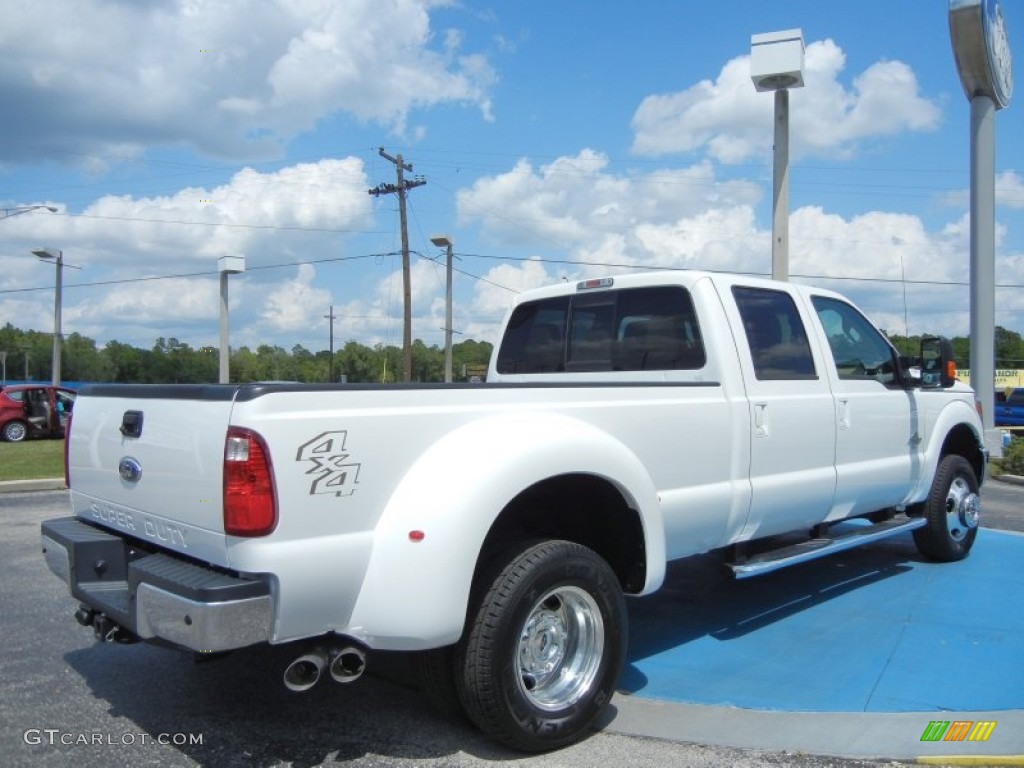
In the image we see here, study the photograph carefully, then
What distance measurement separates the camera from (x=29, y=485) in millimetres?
12305

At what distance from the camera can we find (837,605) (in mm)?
5746

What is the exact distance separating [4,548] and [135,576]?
5.61 meters

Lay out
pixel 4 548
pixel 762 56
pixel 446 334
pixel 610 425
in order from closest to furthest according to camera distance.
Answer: pixel 610 425 < pixel 4 548 < pixel 762 56 < pixel 446 334

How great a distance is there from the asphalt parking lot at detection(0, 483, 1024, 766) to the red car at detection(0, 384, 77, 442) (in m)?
17.7

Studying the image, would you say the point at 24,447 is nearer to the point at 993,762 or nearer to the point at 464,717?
the point at 464,717

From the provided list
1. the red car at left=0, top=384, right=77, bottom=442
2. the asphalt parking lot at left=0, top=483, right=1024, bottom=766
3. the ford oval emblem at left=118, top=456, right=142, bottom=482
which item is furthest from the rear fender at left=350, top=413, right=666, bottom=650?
the red car at left=0, top=384, right=77, bottom=442

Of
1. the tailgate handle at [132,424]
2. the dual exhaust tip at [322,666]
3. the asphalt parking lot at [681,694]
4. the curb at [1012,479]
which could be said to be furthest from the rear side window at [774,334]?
the curb at [1012,479]

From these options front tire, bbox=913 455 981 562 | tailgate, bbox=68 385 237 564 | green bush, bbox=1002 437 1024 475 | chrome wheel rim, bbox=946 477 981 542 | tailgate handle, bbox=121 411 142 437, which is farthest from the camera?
green bush, bbox=1002 437 1024 475

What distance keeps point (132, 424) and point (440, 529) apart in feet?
4.59

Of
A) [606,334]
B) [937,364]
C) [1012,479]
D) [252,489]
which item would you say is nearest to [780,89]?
[1012,479]

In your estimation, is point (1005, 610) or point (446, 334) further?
point (446, 334)

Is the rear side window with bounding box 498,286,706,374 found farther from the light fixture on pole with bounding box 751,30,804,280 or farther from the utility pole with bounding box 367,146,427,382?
the utility pole with bounding box 367,146,427,382

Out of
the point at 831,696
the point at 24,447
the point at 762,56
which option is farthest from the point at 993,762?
the point at 24,447

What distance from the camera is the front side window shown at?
5.70 meters
